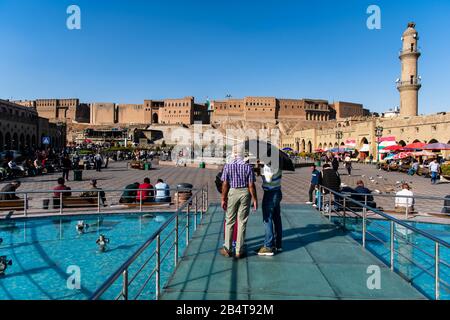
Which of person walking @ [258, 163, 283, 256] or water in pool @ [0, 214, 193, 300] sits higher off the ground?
person walking @ [258, 163, 283, 256]

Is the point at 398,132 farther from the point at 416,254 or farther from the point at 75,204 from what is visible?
the point at 75,204

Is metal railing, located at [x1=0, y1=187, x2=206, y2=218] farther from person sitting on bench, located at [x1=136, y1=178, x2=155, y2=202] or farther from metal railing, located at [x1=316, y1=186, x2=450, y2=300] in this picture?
metal railing, located at [x1=316, y1=186, x2=450, y2=300]

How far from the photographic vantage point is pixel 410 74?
1905 inches

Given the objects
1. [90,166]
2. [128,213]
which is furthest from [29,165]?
[128,213]

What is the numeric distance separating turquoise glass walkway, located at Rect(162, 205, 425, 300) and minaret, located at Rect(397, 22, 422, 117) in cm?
4945

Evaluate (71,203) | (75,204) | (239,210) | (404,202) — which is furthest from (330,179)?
(71,203)

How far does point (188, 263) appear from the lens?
490 cm

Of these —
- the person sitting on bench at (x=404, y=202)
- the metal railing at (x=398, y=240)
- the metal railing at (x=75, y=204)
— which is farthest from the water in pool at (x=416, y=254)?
the metal railing at (x=75, y=204)

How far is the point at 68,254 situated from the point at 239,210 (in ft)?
14.3

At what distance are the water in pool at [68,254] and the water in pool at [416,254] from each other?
402 cm

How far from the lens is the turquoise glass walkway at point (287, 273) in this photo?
12.7ft

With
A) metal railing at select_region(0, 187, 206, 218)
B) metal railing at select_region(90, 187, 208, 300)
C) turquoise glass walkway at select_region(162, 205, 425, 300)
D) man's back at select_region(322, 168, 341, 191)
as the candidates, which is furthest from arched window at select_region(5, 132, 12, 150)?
turquoise glass walkway at select_region(162, 205, 425, 300)

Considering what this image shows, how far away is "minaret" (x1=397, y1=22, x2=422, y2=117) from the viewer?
48.1 meters
